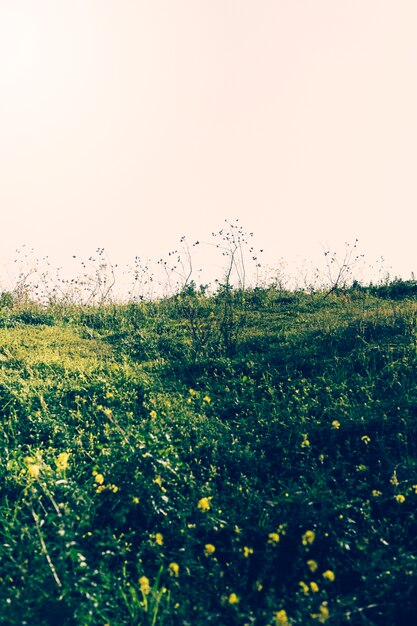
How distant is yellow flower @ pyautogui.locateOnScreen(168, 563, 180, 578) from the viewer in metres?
3.02

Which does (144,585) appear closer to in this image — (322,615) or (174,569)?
(174,569)

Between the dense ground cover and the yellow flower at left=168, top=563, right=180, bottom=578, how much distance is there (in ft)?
0.05

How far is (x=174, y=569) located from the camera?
3057 millimetres

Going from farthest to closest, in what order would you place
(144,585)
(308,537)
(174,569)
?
(308,537), (174,569), (144,585)

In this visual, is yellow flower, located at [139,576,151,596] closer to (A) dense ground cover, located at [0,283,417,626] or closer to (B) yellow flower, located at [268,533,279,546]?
(A) dense ground cover, located at [0,283,417,626]

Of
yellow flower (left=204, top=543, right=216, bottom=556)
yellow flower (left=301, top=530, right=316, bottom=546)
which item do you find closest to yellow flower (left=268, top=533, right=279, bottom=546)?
yellow flower (left=301, top=530, right=316, bottom=546)

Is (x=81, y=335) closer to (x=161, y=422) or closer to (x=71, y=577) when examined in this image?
(x=161, y=422)

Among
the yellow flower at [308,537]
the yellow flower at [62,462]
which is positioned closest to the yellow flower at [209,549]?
the yellow flower at [308,537]

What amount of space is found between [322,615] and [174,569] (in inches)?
35.4

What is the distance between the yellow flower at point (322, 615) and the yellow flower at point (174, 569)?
0.83 m

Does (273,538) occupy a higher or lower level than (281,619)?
higher

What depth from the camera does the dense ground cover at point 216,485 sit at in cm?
298

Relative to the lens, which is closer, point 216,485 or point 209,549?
point 209,549

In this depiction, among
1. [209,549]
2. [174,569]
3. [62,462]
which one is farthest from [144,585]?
[62,462]
